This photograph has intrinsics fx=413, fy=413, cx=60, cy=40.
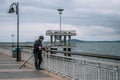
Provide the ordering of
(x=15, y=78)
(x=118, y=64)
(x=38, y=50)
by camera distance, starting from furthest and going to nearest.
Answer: (x=38, y=50), (x=15, y=78), (x=118, y=64)

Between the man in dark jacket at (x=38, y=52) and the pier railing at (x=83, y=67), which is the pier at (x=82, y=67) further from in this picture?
the man in dark jacket at (x=38, y=52)

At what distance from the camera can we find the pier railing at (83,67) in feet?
43.3

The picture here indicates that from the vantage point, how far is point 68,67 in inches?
722

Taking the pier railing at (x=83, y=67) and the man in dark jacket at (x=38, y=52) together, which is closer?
the pier railing at (x=83, y=67)

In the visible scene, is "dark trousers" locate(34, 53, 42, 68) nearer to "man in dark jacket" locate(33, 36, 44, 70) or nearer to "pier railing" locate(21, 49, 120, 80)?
"man in dark jacket" locate(33, 36, 44, 70)

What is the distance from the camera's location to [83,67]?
631 inches

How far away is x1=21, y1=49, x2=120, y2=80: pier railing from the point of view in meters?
13.2

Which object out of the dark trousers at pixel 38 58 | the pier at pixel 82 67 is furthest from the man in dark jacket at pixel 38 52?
the pier at pixel 82 67

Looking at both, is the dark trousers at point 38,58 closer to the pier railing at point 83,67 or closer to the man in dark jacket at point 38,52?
Result: the man in dark jacket at point 38,52

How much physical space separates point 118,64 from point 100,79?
1.68 meters

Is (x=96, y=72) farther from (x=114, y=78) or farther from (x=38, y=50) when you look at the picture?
(x=38, y=50)

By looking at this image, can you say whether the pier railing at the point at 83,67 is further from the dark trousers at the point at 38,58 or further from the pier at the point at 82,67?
the dark trousers at the point at 38,58

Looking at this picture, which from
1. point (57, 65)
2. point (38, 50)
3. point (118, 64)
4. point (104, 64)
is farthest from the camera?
point (38, 50)

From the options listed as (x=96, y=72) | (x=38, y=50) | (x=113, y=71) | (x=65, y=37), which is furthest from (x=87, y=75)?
(x=65, y=37)
